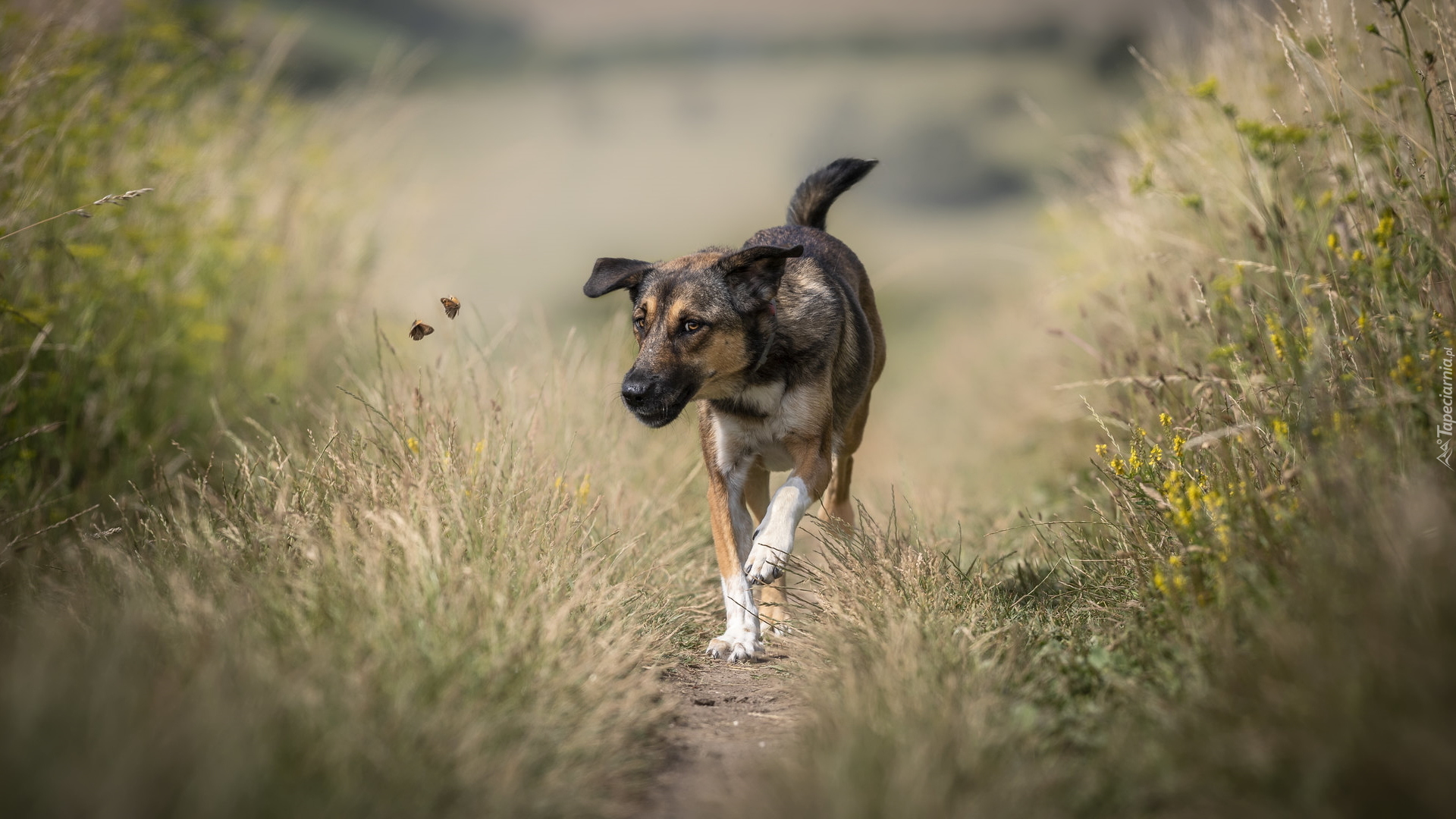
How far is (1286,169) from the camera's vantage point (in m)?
5.62

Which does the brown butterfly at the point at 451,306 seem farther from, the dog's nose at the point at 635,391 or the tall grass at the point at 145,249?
the tall grass at the point at 145,249

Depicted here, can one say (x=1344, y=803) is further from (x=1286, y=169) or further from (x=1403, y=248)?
(x=1286, y=169)

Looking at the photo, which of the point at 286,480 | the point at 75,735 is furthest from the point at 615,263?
the point at 75,735

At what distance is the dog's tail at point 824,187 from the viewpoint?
5520 millimetres

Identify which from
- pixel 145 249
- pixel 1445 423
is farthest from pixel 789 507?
pixel 145 249

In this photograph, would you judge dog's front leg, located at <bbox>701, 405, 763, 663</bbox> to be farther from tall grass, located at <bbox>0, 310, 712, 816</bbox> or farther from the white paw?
tall grass, located at <bbox>0, 310, 712, 816</bbox>

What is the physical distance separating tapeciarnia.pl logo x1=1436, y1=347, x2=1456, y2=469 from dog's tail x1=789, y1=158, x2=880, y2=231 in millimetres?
3282

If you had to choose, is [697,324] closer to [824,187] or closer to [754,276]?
[754,276]

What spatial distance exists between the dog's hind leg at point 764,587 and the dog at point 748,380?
1 cm

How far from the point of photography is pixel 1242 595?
8.61 ft

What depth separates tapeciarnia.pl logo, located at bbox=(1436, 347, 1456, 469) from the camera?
264cm

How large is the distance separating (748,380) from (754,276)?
0.48m

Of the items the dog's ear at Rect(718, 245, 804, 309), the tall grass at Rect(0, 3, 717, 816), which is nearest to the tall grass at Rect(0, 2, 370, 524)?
the tall grass at Rect(0, 3, 717, 816)

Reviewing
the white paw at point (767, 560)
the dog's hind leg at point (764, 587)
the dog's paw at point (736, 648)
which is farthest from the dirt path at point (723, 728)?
the white paw at point (767, 560)
